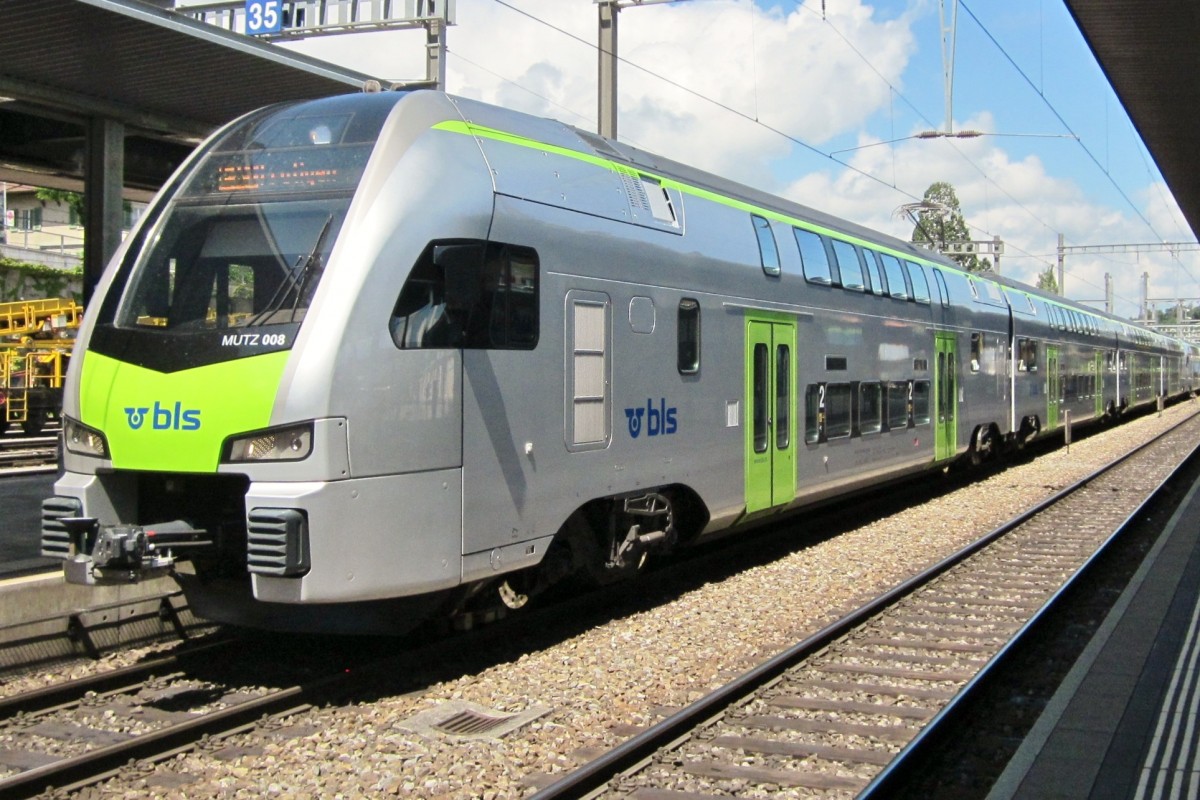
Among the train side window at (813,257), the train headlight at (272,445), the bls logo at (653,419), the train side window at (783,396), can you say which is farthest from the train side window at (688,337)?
the train headlight at (272,445)

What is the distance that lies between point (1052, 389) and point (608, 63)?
14127 millimetres

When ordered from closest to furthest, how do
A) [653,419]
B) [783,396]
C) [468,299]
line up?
[468,299] < [653,419] < [783,396]

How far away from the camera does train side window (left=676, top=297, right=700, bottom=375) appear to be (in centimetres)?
880

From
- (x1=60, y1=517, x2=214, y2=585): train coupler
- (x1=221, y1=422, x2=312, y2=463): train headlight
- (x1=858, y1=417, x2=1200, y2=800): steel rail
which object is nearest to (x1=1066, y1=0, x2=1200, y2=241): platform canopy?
(x1=858, y1=417, x2=1200, y2=800): steel rail

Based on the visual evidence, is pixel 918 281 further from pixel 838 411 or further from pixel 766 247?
pixel 766 247

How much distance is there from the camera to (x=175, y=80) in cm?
1111

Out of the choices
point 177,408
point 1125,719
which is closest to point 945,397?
point 1125,719

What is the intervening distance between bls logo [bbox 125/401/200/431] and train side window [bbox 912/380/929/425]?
1048cm

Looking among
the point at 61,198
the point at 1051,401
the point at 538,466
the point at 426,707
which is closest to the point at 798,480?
the point at 538,466

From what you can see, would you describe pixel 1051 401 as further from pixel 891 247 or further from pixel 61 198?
pixel 61 198

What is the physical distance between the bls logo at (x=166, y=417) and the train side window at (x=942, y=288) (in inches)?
476

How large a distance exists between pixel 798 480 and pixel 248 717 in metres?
6.38

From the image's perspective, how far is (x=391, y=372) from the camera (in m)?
6.06

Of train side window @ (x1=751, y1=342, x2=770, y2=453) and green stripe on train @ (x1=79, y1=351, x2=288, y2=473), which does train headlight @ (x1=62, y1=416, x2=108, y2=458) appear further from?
train side window @ (x1=751, y1=342, x2=770, y2=453)
